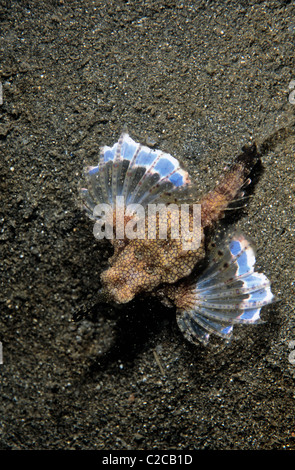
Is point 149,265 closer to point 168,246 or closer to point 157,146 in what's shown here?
point 168,246

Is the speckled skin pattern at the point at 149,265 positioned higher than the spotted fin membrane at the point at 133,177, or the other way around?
the spotted fin membrane at the point at 133,177

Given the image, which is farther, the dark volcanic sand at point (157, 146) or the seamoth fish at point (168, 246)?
the dark volcanic sand at point (157, 146)

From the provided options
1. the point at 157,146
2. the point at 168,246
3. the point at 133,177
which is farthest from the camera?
the point at 157,146

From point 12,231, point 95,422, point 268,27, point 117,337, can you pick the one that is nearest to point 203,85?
point 268,27

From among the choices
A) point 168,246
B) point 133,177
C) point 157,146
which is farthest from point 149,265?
point 157,146

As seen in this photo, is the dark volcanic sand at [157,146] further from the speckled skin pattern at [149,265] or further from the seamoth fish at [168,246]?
the speckled skin pattern at [149,265]

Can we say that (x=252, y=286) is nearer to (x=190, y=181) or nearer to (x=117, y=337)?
(x=190, y=181)

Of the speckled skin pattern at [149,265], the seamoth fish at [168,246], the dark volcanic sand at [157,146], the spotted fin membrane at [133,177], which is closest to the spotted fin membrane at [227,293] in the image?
Result: the seamoth fish at [168,246]
